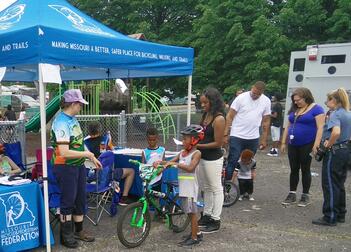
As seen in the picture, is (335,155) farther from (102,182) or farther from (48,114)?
(48,114)

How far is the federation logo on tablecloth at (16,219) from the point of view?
4516 mm

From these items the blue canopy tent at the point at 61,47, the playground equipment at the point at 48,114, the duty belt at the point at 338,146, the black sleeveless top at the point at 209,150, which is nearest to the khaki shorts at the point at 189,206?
the black sleeveless top at the point at 209,150

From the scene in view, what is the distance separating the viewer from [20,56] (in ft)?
14.8

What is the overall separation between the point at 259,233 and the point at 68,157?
102 inches

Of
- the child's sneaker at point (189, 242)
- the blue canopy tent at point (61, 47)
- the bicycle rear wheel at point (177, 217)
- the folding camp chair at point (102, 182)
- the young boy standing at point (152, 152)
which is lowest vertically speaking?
the child's sneaker at point (189, 242)

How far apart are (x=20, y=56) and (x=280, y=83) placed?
36.0ft

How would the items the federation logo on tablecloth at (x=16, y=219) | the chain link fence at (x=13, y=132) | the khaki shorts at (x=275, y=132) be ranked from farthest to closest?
the khaki shorts at (x=275, y=132), the chain link fence at (x=13, y=132), the federation logo on tablecloth at (x=16, y=219)

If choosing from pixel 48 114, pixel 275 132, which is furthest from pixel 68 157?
pixel 48 114

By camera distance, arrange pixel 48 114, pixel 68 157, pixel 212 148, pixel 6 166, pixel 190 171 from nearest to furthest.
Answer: pixel 68 157, pixel 190 171, pixel 212 148, pixel 6 166, pixel 48 114

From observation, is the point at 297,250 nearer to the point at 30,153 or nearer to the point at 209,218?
the point at 209,218

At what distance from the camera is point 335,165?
5695 millimetres

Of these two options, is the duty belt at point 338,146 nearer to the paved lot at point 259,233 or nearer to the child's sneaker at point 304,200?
the paved lot at point 259,233

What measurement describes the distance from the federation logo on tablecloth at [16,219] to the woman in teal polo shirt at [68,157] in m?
0.35

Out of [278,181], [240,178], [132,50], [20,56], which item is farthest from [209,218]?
[278,181]
